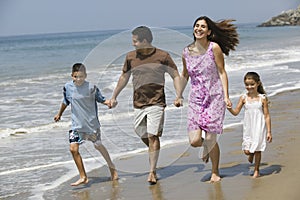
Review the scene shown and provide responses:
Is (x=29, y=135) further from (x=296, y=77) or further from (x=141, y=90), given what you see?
(x=296, y=77)

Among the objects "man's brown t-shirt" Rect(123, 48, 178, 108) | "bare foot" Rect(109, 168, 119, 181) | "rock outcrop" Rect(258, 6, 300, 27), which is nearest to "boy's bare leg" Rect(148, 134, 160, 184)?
"man's brown t-shirt" Rect(123, 48, 178, 108)

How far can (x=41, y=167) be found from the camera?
21.9ft

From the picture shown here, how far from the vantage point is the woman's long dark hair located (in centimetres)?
519

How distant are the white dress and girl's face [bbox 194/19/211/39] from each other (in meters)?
0.85

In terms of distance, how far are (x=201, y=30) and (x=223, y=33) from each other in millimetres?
267

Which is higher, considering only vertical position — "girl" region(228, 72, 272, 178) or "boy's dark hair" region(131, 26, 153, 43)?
"boy's dark hair" region(131, 26, 153, 43)

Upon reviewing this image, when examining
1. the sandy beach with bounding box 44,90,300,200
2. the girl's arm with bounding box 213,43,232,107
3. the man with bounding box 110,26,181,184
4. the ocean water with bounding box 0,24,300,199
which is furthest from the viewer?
the ocean water with bounding box 0,24,300,199

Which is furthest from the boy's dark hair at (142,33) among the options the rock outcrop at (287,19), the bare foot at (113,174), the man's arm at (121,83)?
the rock outcrop at (287,19)

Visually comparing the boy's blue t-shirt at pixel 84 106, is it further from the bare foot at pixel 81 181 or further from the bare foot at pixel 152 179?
the bare foot at pixel 152 179

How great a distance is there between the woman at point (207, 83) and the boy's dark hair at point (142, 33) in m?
0.44

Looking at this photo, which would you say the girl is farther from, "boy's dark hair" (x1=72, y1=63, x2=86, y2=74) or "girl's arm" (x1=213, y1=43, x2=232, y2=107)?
"boy's dark hair" (x1=72, y1=63, x2=86, y2=74)

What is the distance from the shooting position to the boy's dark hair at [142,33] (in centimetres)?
541

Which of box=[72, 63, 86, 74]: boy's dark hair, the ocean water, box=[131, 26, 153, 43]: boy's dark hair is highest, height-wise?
box=[131, 26, 153, 43]: boy's dark hair

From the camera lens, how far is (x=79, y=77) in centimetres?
559
